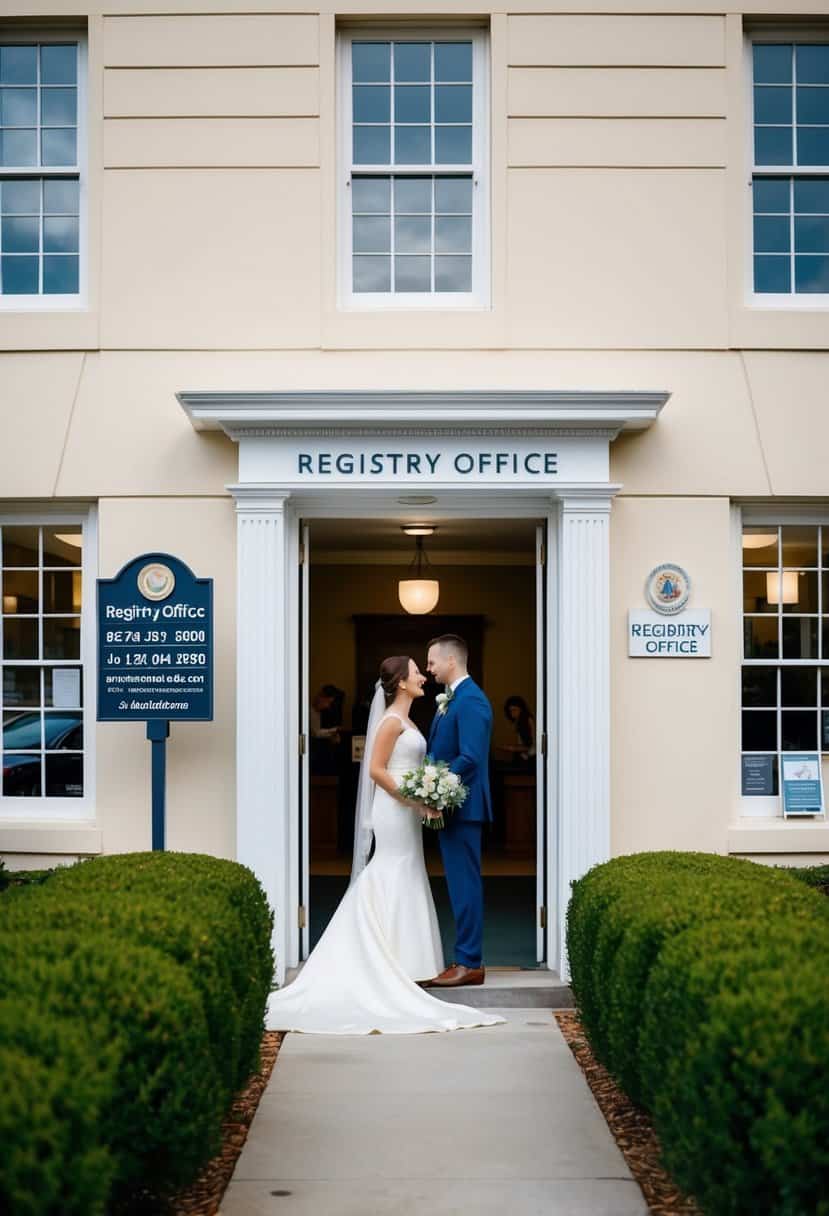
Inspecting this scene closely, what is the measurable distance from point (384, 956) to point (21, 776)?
2865 millimetres

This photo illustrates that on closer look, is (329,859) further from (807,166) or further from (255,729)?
(807,166)

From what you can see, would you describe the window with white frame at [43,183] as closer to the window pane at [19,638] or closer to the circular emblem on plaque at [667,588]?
the window pane at [19,638]

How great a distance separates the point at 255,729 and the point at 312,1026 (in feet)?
6.17

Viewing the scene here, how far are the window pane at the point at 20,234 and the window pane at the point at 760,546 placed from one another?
17.2 feet

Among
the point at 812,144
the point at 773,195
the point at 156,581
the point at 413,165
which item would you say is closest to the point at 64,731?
the point at 156,581

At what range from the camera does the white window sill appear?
27.2 feet

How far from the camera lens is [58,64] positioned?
28.5 feet

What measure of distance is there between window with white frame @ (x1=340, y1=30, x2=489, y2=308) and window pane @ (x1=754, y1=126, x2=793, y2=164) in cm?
188

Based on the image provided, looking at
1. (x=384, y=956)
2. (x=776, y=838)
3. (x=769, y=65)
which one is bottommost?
(x=384, y=956)

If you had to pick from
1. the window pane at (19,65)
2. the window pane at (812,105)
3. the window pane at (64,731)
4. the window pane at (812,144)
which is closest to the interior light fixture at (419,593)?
the window pane at (64,731)

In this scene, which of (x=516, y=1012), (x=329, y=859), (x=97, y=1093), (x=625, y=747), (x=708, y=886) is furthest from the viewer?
(x=329, y=859)

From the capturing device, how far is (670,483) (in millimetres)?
8367

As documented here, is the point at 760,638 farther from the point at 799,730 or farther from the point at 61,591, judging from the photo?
the point at 61,591

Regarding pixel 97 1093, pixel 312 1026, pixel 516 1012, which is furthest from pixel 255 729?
pixel 97 1093
